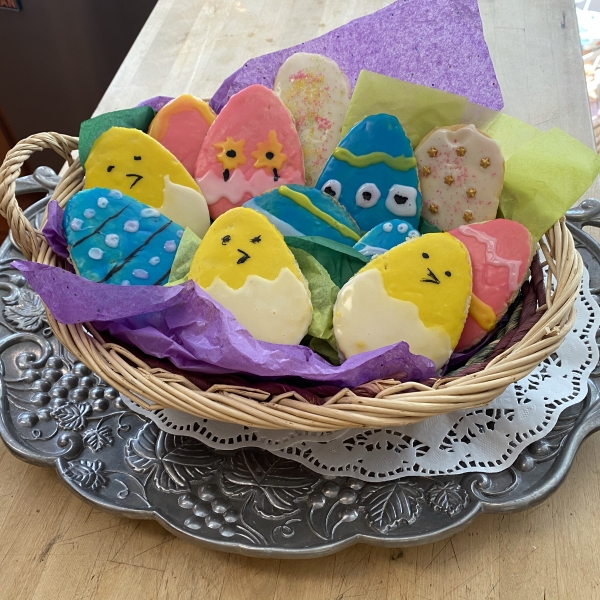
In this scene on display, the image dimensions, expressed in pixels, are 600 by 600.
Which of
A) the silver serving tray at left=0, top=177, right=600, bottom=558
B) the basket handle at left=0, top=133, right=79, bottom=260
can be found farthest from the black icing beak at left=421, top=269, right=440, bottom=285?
the basket handle at left=0, top=133, right=79, bottom=260

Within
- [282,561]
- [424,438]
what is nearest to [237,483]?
[282,561]

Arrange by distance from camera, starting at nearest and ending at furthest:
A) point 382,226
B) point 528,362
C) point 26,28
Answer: point 528,362, point 382,226, point 26,28

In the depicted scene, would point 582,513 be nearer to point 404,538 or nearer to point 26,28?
point 404,538

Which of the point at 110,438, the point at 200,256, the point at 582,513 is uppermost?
the point at 200,256

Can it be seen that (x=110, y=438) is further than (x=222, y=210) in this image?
No

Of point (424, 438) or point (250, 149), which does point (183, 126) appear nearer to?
point (250, 149)

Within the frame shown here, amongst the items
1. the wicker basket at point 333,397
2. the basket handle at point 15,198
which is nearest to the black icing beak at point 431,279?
the wicker basket at point 333,397

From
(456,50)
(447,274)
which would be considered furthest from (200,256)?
(456,50)

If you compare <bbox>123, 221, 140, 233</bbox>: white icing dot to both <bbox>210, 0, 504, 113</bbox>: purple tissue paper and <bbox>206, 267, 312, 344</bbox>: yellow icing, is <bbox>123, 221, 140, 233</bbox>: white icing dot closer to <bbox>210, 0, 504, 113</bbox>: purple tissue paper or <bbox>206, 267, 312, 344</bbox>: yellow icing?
<bbox>206, 267, 312, 344</bbox>: yellow icing

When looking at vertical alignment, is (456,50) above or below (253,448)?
above
